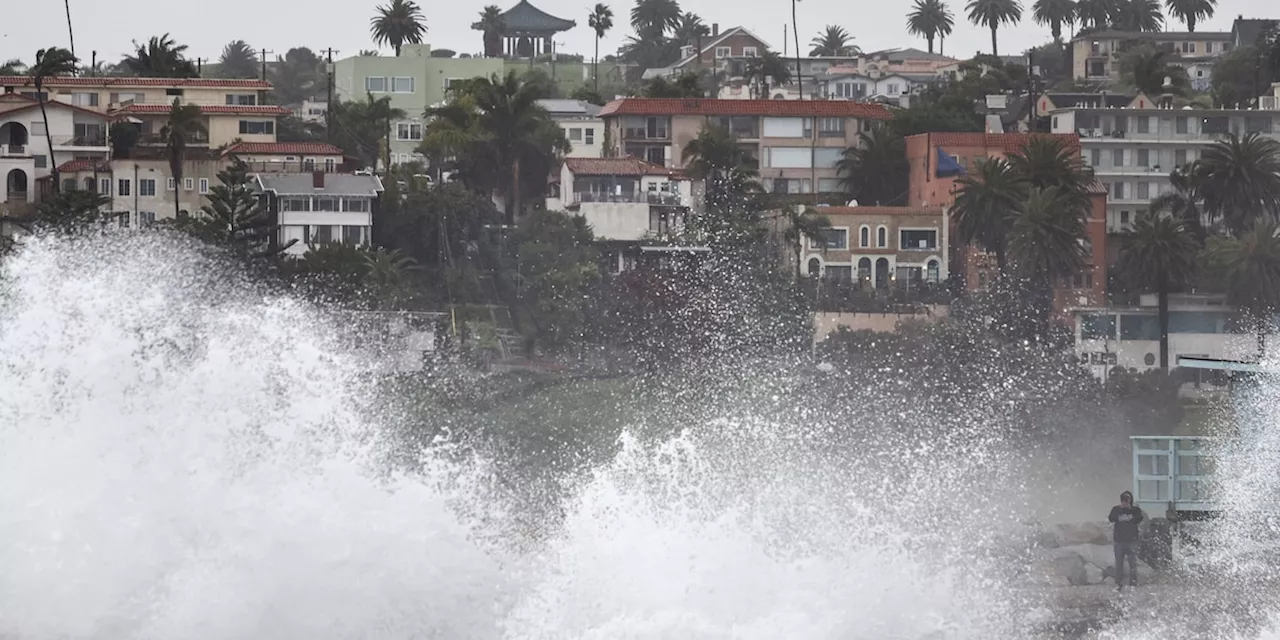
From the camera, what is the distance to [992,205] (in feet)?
203

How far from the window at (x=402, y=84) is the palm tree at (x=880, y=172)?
25837 mm

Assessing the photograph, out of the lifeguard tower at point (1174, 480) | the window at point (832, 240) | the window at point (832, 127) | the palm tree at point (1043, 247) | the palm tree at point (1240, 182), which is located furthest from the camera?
the window at point (832, 127)

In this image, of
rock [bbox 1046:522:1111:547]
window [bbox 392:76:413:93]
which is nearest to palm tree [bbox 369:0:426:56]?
window [bbox 392:76:413:93]

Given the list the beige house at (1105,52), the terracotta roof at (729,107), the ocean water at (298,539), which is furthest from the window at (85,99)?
the beige house at (1105,52)

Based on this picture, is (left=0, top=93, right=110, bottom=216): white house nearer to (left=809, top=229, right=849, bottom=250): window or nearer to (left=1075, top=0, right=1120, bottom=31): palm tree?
(left=809, top=229, right=849, bottom=250): window

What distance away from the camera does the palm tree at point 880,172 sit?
2881 inches

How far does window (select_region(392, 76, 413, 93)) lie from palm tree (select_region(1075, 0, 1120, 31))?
5152 centimetres

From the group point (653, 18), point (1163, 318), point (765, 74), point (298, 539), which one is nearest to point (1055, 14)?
point (653, 18)

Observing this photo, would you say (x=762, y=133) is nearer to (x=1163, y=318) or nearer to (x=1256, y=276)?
(x=1163, y=318)

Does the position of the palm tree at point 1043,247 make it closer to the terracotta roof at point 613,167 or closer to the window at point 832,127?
the terracotta roof at point 613,167

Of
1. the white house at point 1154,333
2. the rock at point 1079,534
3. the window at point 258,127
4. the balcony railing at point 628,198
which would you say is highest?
the window at point 258,127

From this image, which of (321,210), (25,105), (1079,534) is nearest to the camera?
(1079,534)

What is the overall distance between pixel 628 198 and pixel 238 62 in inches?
3161

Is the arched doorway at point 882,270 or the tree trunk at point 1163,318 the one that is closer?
the tree trunk at point 1163,318
